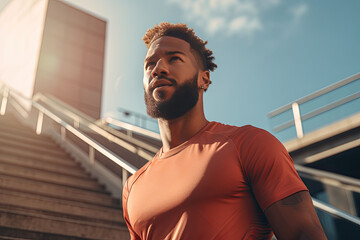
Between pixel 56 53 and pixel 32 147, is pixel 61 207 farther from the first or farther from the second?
pixel 56 53

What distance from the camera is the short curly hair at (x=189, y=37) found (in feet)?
5.36

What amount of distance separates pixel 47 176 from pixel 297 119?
450cm

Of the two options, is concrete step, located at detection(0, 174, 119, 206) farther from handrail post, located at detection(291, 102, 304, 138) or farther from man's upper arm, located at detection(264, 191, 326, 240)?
man's upper arm, located at detection(264, 191, 326, 240)

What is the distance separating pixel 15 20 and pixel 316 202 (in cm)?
1455

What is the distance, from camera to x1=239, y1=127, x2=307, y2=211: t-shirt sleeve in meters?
1.02

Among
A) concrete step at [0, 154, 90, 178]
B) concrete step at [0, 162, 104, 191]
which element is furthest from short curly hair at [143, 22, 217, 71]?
concrete step at [0, 154, 90, 178]

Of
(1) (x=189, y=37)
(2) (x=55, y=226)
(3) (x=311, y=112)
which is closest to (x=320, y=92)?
(3) (x=311, y=112)

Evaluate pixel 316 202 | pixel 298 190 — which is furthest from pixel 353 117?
pixel 298 190

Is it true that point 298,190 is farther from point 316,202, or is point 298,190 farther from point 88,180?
point 88,180

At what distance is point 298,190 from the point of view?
1015mm

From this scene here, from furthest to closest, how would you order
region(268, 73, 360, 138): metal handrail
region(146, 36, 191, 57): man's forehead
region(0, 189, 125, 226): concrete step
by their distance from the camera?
region(268, 73, 360, 138): metal handrail
region(0, 189, 125, 226): concrete step
region(146, 36, 191, 57): man's forehead

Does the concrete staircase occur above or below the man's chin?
below

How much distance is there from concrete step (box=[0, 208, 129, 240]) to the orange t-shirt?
256 cm

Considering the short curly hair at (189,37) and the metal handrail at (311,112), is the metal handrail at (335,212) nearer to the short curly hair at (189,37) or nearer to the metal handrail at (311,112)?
the short curly hair at (189,37)
